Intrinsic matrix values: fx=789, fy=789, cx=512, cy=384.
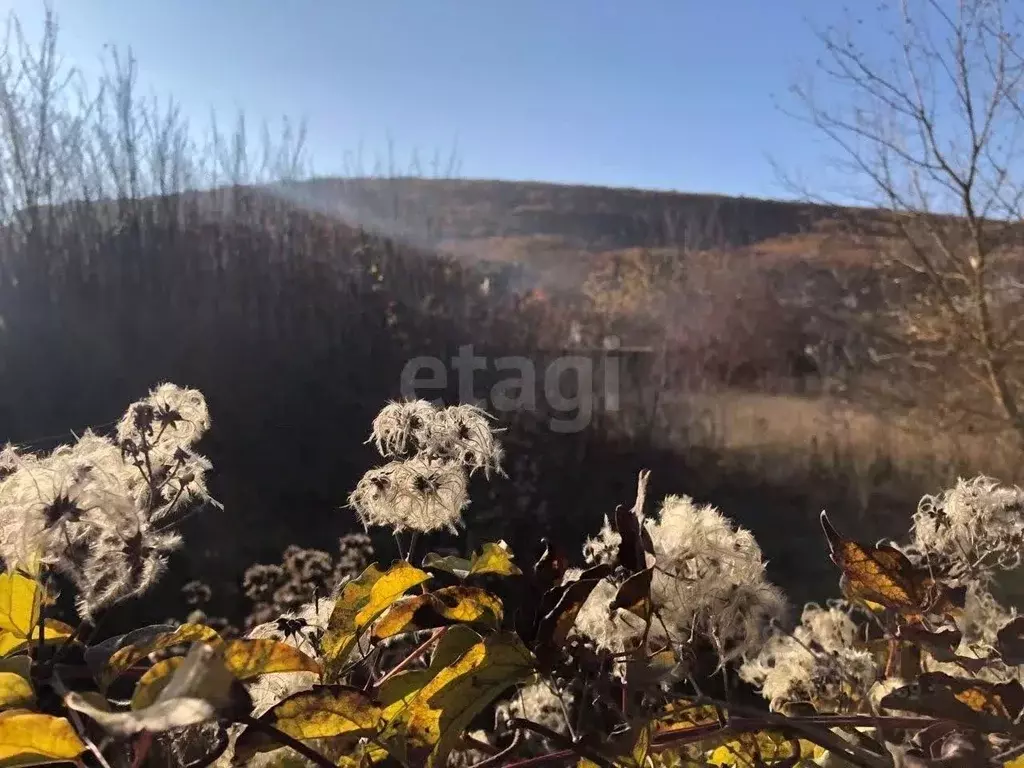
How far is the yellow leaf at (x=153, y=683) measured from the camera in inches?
7.3

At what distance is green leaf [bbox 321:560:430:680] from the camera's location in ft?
0.92

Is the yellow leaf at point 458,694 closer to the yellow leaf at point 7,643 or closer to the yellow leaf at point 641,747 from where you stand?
the yellow leaf at point 641,747

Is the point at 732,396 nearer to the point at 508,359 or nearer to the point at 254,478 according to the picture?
the point at 508,359

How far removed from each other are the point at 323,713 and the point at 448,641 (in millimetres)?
49

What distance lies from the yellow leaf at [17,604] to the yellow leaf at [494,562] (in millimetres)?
156

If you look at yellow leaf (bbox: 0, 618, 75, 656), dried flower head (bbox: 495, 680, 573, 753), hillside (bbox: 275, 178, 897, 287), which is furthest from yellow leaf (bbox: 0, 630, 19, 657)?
hillside (bbox: 275, 178, 897, 287)

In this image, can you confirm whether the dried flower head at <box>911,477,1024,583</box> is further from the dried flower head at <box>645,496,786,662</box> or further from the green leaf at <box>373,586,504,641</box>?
the green leaf at <box>373,586,504,641</box>

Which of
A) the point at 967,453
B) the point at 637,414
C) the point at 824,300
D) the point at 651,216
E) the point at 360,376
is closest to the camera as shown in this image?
the point at 967,453

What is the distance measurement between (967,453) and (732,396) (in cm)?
94

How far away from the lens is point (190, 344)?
2.85 m

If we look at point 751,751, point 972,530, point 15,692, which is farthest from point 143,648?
point 972,530

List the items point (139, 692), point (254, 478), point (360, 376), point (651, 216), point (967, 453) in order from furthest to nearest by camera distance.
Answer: point (651, 216)
point (360, 376)
point (967, 453)
point (254, 478)
point (139, 692)

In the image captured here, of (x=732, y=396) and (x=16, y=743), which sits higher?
(x=16, y=743)

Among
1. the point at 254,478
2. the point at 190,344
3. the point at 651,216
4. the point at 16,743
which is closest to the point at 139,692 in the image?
the point at 16,743
